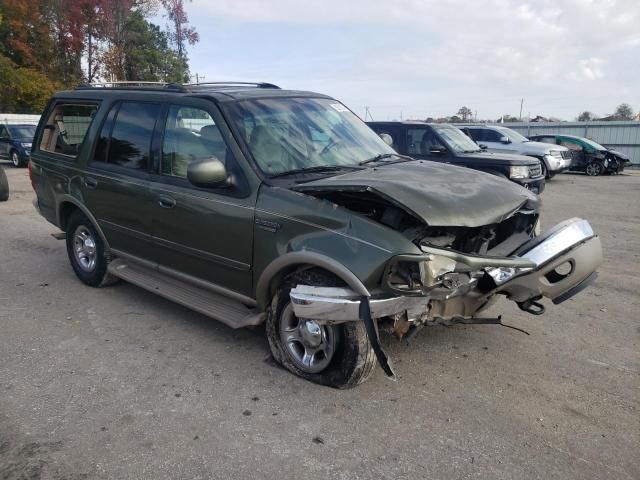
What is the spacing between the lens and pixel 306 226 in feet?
11.3

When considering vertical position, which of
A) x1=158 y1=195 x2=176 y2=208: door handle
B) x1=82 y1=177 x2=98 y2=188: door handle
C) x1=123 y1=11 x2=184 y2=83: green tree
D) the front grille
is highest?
x1=123 y1=11 x2=184 y2=83: green tree

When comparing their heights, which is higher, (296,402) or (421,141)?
(421,141)

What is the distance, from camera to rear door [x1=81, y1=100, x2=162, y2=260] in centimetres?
462

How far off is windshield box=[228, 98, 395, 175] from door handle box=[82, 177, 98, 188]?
6.19 feet

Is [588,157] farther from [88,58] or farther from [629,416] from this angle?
[88,58]

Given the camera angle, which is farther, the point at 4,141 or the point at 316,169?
the point at 4,141

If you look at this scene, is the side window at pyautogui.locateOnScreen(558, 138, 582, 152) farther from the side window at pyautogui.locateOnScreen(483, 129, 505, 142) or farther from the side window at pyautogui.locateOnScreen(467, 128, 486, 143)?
the side window at pyautogui.locateOnScreen(467, 128, 486, 143)

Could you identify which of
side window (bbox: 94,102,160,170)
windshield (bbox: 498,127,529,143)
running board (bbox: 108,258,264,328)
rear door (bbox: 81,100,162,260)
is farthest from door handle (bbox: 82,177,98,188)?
windshield (bbox: 498,127,529,143)

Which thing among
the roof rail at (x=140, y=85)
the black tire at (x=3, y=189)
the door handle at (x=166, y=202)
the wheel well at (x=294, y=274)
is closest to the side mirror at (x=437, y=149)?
the roof rail at (x=140, y=85)

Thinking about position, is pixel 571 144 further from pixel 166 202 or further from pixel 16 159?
pixel 16 159

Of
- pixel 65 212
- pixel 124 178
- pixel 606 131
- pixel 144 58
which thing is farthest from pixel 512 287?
pixel 144 58

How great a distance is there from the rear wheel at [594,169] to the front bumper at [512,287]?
59.9 ft

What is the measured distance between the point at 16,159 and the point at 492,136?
16.8 metres

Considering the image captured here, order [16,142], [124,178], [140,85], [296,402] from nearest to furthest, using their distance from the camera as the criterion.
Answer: [296,402], [124,178], [140,85], [16,142]
